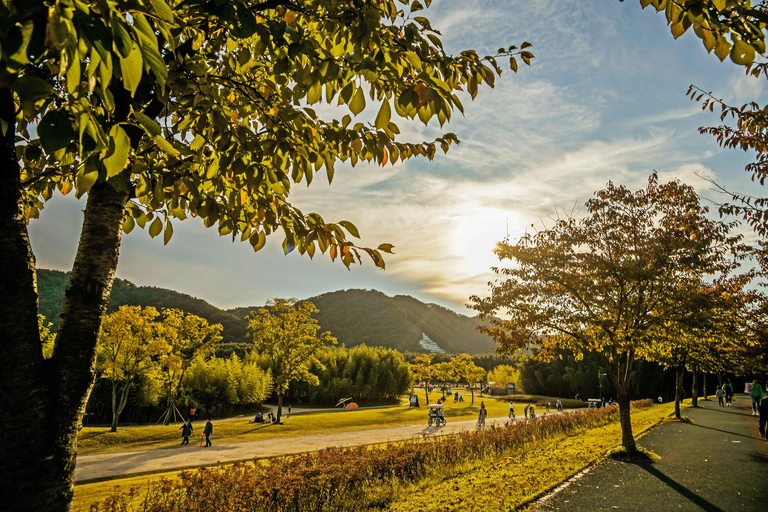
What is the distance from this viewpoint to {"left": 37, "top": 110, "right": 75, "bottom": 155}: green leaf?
130 cm

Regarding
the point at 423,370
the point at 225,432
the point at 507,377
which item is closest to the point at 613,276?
the point at 225,432

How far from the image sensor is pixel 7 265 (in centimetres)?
211

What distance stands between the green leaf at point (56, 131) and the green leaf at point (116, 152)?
0.18 m

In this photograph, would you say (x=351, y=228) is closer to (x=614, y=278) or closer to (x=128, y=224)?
(x=128, y=224)

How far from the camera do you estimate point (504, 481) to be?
9180mm

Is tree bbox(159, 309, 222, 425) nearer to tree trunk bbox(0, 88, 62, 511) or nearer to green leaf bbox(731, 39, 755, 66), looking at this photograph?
tree trunk bbox(0, 88, 62, 511)

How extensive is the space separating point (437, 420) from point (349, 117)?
32.4 m

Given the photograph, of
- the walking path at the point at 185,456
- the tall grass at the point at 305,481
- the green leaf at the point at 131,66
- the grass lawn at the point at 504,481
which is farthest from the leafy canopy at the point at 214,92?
the walking path at the point at 185,456

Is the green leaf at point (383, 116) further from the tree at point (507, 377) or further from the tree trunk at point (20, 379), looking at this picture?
the tree at point (507, 377)

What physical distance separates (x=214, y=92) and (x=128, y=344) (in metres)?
30.8

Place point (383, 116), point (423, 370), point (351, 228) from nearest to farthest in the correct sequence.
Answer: point (383, 116)
point (351, 228)
point (423, 370)

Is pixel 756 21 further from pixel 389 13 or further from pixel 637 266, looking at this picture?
pixel 637 266

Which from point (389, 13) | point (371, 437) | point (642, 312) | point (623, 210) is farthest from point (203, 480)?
point (371, 437)

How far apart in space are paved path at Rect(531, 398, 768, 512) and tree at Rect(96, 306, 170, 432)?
28.7 meters
